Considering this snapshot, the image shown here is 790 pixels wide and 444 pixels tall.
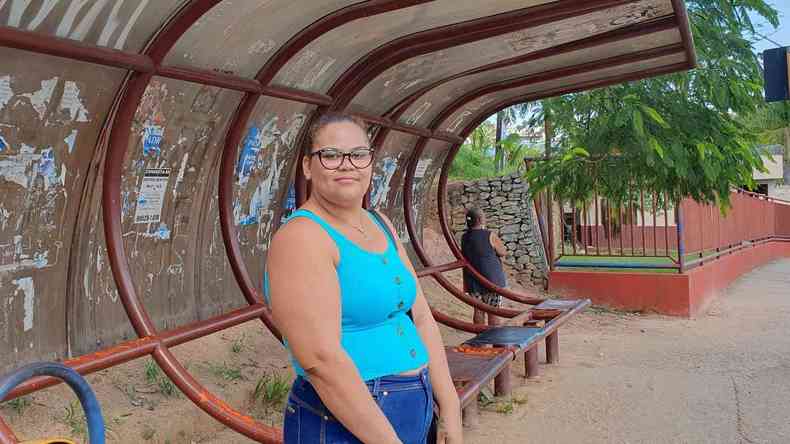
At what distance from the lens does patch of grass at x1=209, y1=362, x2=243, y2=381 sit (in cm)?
520

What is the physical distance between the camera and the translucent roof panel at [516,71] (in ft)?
16.5

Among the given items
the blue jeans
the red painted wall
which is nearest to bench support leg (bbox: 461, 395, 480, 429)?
the blue jeans

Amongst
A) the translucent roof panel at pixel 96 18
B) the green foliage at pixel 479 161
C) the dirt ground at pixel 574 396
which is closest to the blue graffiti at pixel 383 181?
the dirt ground at pixel 574 396

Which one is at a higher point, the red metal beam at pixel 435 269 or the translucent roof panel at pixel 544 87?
the translucent roof panel at pixel 544 87

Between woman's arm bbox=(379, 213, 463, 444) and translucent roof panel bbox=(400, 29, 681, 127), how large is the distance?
3450 millimetres

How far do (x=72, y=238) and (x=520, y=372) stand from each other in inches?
148

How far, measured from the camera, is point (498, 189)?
38.3ft

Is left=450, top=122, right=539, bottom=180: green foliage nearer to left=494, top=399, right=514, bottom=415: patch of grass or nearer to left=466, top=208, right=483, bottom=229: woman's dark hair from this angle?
left=466, top=208, right=483, bottom=229: woman's dark hair

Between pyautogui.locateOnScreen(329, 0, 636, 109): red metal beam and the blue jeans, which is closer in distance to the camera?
the blue jeans

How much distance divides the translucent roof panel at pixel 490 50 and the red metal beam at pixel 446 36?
0.94 ft

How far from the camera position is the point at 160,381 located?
475 cm

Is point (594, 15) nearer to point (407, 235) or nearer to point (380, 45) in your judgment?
point (380, 45)

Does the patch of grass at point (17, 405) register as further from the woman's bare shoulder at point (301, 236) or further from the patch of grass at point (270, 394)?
the woman's bare shoulder at point (301, 236)

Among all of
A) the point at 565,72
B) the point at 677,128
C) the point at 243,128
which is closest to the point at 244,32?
the point at 243,128
